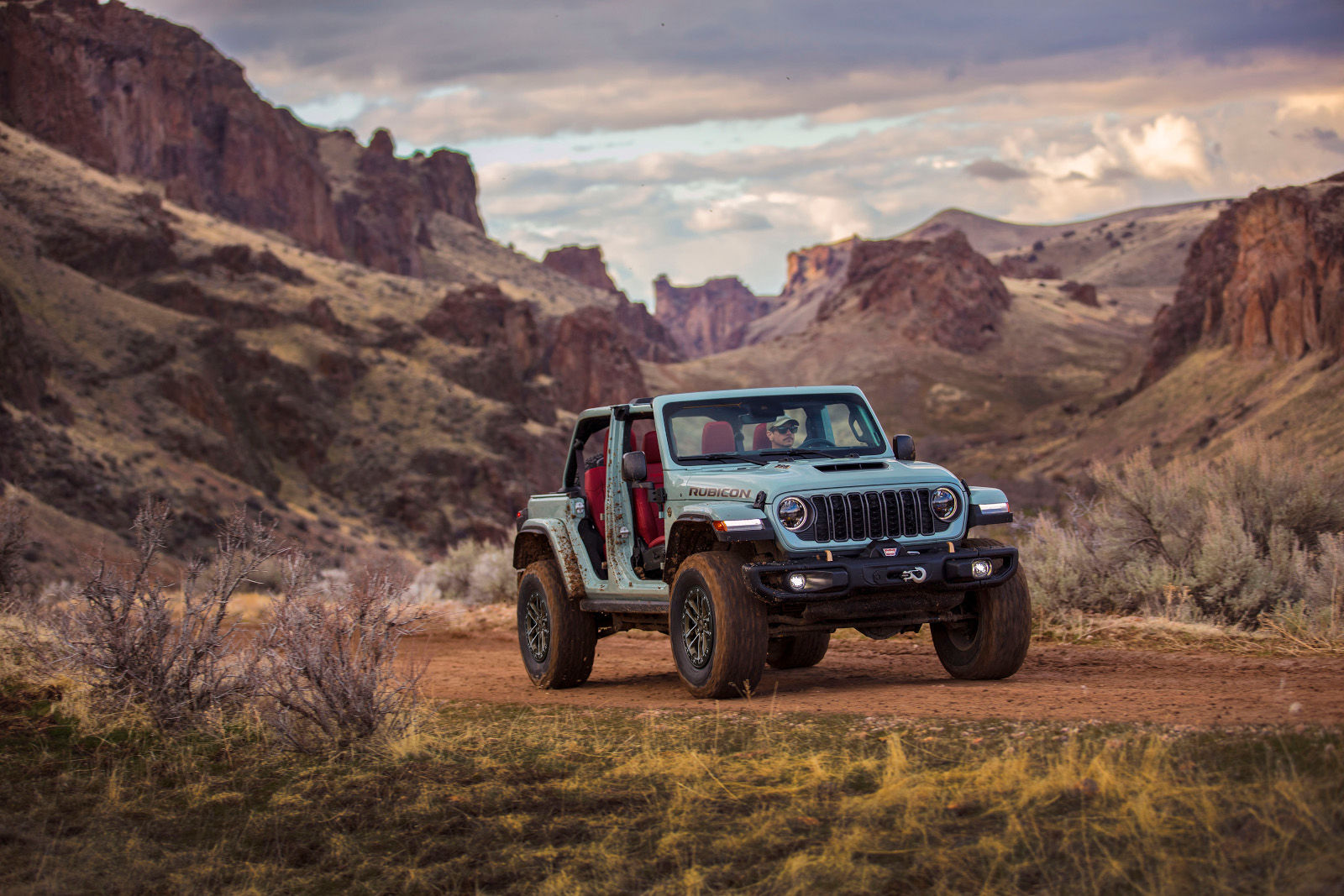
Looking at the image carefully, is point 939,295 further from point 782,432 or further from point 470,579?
point 782,432

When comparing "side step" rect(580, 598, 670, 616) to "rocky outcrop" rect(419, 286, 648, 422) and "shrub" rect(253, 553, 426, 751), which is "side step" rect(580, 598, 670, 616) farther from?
"rocky outcrop" rect(419, 286, 648, 422)

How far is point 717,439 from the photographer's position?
9.13m

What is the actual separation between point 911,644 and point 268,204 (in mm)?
124135

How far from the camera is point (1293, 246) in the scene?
209ft

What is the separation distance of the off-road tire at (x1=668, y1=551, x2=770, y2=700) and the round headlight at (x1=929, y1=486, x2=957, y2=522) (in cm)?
137

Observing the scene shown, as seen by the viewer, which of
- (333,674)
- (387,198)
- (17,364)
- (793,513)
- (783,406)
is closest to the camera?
(333,674)

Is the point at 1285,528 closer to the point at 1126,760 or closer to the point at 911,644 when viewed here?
the point at 911,644

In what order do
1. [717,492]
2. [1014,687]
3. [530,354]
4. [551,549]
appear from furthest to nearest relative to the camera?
1. [530,354]
2. [551,549]
3. [717,492]
4. [1014,687]

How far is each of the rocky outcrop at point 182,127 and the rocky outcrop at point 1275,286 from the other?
3146 inches

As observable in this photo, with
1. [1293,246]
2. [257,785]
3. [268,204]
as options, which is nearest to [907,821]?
[257,785]

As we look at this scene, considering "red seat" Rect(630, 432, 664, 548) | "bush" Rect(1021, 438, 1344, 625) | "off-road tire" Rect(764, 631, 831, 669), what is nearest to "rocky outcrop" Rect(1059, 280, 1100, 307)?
"bush" Rect(1021, 438, 1344, 625)

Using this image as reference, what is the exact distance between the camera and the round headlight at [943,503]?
8.15m

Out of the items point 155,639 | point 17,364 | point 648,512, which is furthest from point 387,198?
point 155,639

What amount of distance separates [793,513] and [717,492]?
68cm
